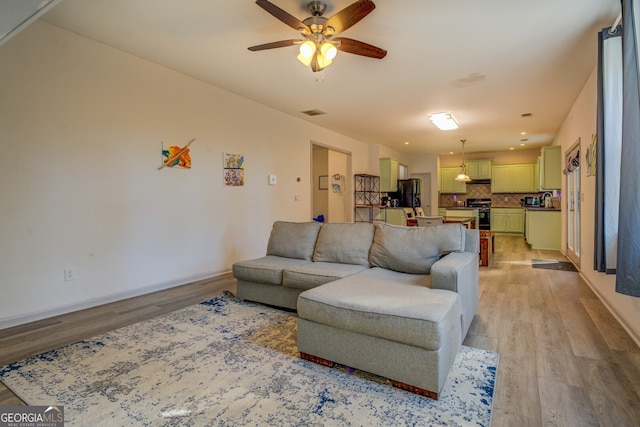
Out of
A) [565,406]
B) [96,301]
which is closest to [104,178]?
[96,301]

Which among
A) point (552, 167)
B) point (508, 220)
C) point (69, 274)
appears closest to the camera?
point (69, 274)

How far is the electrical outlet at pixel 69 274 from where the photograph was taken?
10.0ft

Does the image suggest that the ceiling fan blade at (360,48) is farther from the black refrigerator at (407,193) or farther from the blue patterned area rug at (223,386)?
the black refrigerator at (407,193)

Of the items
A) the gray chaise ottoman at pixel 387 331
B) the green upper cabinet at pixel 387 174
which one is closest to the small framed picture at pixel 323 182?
the green upper cabinet at pixel 387 174

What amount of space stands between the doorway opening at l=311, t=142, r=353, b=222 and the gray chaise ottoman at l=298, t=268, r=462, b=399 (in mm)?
6002

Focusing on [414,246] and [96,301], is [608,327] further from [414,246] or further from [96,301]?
[96,301]

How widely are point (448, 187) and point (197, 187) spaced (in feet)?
28.5

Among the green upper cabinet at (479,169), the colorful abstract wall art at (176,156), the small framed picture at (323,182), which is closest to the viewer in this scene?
the colorful abstract wall art at (176,156)

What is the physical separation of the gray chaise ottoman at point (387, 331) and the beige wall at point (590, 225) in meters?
1.68

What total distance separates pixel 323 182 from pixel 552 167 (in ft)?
16.2

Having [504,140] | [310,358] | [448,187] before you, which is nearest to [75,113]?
[310,358]

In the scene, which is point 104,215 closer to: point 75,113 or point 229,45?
point 75,113

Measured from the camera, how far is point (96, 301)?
10.7 feet

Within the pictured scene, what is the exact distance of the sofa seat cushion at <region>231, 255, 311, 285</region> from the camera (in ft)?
10.1
